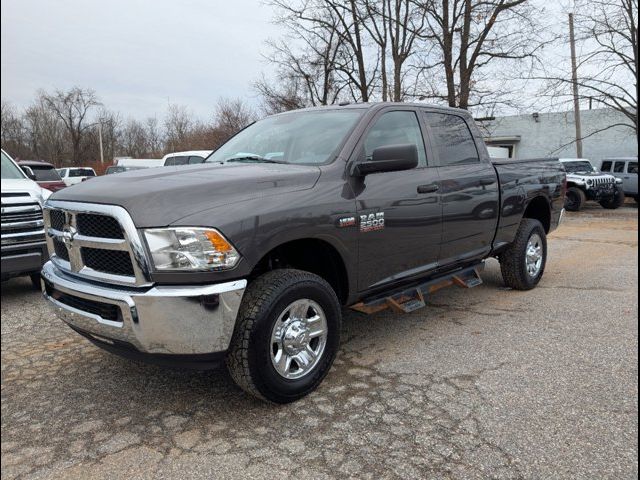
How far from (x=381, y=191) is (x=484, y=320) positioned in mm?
1883

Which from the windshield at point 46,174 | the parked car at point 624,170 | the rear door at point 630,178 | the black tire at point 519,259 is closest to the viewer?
the black tire at point 519,259

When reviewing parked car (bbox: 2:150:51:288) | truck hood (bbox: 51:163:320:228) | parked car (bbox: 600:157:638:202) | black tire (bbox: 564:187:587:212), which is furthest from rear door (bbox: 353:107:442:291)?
parked car (bbox: 600:157:638:202)

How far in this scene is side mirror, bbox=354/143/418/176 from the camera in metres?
3.30

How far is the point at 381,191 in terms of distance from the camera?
3.59 m

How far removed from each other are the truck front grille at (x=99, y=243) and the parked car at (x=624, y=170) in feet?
67.5

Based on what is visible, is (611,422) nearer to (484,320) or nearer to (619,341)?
(619,341)

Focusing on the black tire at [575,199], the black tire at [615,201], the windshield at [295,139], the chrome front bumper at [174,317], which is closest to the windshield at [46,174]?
the windshield at [295,139]

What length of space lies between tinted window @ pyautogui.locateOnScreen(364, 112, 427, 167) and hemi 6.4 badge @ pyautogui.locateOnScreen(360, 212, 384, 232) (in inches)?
18.2

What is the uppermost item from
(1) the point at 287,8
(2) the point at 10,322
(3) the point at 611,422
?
(1) the point at 287,8

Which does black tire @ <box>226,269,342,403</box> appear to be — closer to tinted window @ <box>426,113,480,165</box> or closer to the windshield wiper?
the windshield wiper

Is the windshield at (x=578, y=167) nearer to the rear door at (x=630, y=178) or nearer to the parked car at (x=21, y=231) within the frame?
the rear door at (x=630, y=178)

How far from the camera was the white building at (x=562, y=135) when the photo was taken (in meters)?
25.9

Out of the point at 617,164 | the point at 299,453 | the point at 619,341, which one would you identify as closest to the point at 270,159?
the point at 299,453

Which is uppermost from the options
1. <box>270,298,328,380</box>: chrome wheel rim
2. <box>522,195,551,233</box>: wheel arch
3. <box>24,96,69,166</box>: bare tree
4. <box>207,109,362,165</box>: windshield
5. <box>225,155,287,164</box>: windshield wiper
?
<box>24,96,69,166</box>: bare tree
